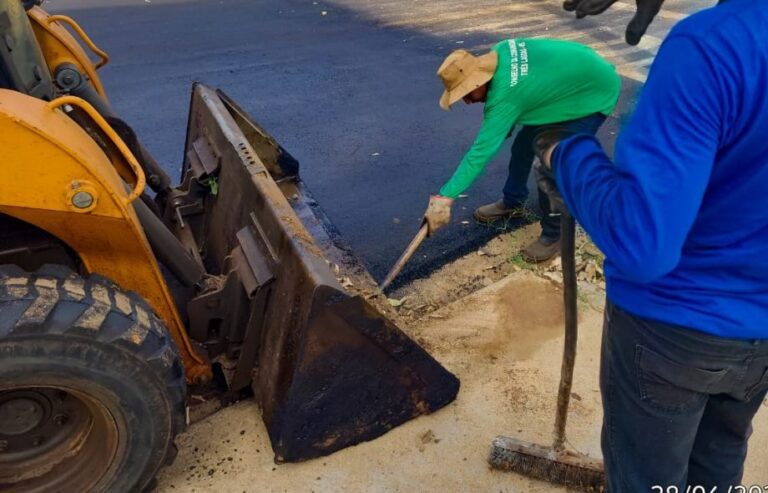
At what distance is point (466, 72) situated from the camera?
3.41 meters

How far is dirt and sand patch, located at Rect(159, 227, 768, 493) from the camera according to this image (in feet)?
9.07

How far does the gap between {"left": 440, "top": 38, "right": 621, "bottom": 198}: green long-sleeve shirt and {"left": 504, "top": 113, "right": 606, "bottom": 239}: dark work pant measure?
7 centimetres

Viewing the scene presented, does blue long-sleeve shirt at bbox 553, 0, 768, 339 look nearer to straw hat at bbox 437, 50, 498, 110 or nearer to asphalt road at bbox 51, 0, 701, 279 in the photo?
straw hat at bbox 437, 50, 498, 110

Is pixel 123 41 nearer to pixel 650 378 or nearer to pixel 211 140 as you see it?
pixel 211 140

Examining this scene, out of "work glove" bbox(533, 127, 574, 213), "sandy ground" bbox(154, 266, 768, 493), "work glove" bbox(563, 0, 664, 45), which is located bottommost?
"sandy ground" bbox(154, 266, 768, 493)

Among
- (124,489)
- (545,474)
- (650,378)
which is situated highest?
(650,378)

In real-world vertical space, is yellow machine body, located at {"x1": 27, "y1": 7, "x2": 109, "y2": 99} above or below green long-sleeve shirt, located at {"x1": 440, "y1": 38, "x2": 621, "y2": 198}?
above

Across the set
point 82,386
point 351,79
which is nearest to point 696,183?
point 82,386

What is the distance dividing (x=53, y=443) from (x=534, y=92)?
2739mm

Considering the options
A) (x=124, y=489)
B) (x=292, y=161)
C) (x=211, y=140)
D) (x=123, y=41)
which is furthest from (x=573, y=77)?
(x=123, y=41)

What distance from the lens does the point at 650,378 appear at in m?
1.74

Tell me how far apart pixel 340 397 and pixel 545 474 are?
35.4 inches

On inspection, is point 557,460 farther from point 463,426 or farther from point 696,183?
point 696,183

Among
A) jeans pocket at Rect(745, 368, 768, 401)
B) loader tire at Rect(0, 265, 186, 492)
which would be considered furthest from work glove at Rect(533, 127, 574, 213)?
loader tire at Rect(0, 265, 186, 492)
